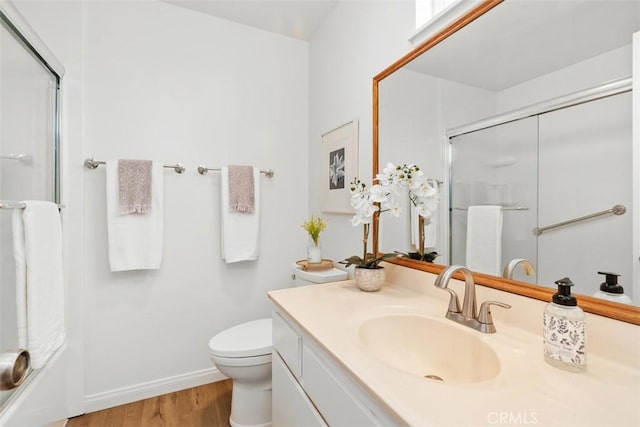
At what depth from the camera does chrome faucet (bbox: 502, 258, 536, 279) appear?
81cm

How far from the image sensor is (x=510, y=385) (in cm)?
55

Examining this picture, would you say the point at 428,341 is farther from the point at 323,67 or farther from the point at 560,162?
the point at 323,67

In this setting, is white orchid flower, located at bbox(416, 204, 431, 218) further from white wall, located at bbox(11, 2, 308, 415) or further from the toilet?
white wall, located at bbox(11, 2, 308, 415)

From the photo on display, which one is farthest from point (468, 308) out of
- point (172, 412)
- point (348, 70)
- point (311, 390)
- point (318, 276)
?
point (172, 412)

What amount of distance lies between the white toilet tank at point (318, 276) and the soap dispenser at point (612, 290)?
1097 millimetres

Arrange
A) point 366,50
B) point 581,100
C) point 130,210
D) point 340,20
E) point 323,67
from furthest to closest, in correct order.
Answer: point 323,67 < point 340,20 < point 130,210 < point 366,50 < point 581,100

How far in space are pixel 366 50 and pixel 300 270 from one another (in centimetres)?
126

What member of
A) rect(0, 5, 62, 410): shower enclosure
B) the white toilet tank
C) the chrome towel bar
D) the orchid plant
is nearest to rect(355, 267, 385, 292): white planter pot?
the orchid plant

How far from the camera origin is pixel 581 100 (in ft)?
2.33

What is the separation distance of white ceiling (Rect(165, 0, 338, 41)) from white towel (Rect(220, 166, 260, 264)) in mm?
1009

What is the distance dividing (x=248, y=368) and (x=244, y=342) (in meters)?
0.13

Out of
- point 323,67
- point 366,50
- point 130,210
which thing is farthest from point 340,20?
point 130,210

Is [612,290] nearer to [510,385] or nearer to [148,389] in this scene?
[510,385]

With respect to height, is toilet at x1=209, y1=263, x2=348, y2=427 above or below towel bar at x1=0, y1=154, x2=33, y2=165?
below
